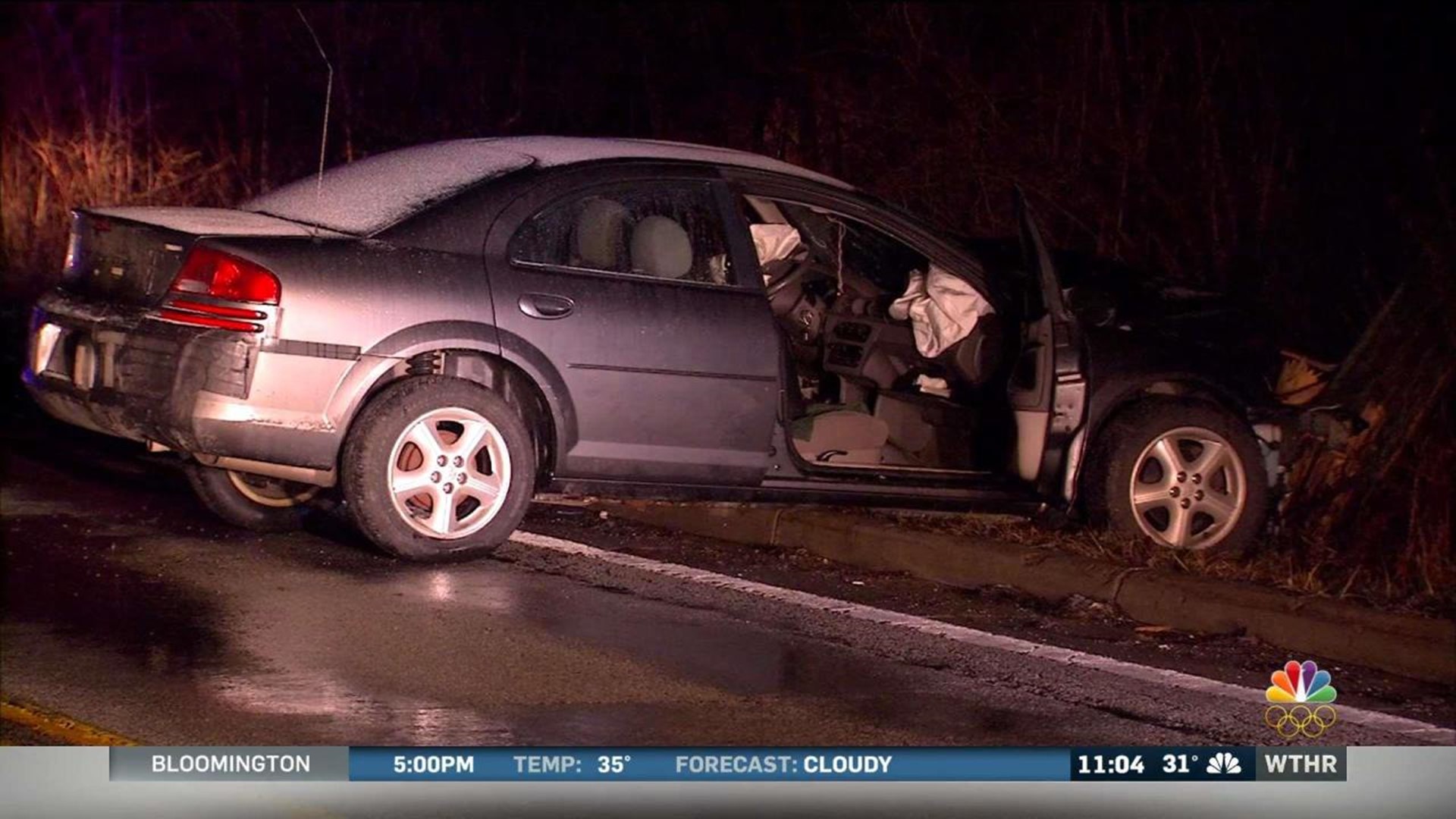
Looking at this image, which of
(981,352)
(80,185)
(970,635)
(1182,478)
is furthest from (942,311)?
(80,185)

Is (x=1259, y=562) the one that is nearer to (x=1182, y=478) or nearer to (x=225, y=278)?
(x=1182, y=478)

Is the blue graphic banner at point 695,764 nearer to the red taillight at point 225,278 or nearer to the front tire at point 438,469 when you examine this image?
the front tire at point 438,469

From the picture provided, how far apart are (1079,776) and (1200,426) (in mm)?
3262

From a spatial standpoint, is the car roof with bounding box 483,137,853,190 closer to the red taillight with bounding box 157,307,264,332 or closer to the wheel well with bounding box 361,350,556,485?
the wheel well with bounding box 361,350,556,485

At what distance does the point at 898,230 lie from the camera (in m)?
8.43

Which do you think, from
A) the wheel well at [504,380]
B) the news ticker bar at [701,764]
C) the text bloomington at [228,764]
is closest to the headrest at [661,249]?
the wheel well at [504,380]

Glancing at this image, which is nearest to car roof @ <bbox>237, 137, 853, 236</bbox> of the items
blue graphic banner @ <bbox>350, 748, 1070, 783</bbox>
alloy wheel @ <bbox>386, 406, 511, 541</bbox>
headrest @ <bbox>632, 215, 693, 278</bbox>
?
headrest @ <bbox>632, 215, 693, 278</bbox>

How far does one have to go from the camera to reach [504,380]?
7961 millimetres

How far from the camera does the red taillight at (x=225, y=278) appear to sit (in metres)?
7.43

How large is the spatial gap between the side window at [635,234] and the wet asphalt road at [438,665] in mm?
1191

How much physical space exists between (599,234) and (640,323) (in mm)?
394

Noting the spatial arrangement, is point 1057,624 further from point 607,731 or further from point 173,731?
point 173,731

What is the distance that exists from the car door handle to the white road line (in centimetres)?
106

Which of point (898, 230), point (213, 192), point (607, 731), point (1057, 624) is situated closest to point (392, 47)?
point (213, 192)
